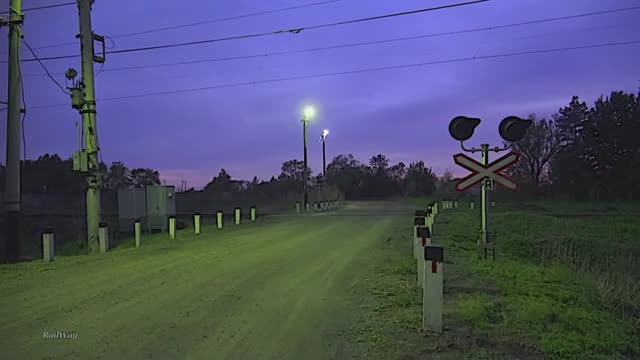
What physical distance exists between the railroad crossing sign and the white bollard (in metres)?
5.60

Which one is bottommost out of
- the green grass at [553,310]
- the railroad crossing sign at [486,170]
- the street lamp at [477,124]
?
the green grass at [553,310]

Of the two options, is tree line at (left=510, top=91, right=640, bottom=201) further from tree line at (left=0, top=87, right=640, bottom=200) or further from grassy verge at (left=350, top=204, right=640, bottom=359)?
grassy verge at (left=350, top=204, right=640, bottom=359)

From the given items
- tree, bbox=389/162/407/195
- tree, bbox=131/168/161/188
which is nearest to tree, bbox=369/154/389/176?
tree, bbox=389/162/407/195

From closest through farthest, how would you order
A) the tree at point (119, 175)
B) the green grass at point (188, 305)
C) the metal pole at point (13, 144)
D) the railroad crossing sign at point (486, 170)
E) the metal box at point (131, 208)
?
the green grass at point (188, 305) → the railroad crossing sign at point (486, 170) → the metal pole at point (13, 144) → the metal box at point (131, 208) → the tree at point (119, 175)

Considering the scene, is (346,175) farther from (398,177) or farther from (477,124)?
(477,124)

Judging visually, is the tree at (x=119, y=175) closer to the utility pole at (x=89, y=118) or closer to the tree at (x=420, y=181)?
the tree at (x=420, y=181)

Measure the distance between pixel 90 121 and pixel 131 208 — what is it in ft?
49.2

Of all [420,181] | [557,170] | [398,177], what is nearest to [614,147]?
[557,170]

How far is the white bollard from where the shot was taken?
620 cm

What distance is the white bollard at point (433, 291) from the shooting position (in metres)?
6.20

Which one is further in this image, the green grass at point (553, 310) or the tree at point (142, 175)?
the tree at point (142, 175)

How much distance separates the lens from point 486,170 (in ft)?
38.1

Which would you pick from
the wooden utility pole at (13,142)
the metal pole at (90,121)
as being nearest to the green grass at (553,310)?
the metal pole at (90,121)

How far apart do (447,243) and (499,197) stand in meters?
62.9
